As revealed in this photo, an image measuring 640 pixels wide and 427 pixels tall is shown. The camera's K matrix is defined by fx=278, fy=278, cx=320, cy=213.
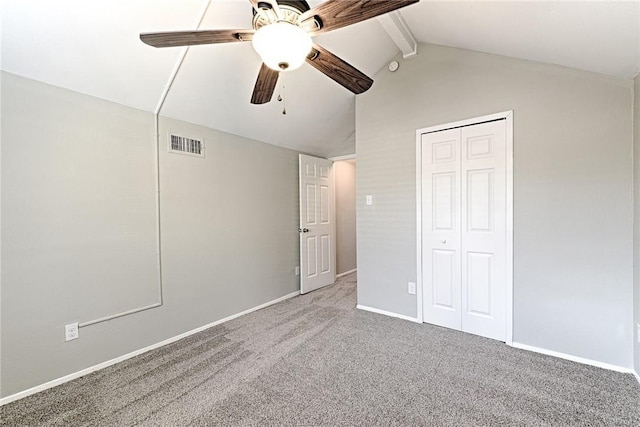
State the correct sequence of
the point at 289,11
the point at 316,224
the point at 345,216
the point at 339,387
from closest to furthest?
the point at 289,11 < the point at 339,387 < the point at 316,224 < the point at 345,216

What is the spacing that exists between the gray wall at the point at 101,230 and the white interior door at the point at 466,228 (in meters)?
2.05

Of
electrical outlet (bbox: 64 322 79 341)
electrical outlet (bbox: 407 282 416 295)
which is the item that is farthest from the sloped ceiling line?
electrical outlet (bbox: 407 282 416 295)

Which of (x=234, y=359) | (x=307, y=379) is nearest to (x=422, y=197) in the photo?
(x=307, y=379)

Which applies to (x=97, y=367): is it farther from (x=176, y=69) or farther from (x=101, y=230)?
(x=176, y=69)

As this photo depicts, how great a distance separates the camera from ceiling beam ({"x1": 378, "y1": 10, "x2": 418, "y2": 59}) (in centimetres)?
237

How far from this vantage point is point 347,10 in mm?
1220

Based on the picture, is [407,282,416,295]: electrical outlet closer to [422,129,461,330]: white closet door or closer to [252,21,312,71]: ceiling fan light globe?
[422,129,461,330]: white closet door

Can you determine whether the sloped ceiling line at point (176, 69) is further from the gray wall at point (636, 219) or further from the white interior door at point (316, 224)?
the gray wall at point (636, 219)

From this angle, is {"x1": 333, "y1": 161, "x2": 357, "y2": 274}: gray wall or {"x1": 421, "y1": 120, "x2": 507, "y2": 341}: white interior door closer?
{"x1": 421, "y1": 120, "x2": 507, "y2": 341}: white interior door

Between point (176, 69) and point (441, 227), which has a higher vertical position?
point (176, 69)

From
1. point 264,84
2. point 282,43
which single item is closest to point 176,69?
point 264,84

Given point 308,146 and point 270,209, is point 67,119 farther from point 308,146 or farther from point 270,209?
point 308,146

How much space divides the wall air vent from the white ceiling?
0.20 meters

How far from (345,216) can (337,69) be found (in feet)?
11.9
